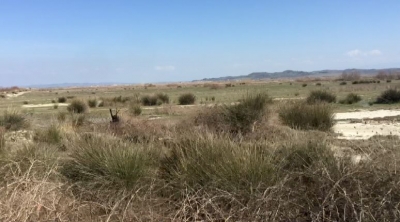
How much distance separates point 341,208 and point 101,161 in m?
4.33

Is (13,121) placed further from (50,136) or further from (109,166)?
(109,166)

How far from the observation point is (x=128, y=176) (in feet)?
25.4

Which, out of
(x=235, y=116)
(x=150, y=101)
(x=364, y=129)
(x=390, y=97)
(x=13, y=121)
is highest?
(x=235, y=116)

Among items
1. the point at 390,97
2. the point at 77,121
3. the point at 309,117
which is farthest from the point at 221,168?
the point at 390,97

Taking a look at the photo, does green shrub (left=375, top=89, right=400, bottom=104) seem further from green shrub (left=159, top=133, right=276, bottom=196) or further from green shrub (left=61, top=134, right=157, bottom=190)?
green shrub (left=61, top=134, right=157, bottom=190)

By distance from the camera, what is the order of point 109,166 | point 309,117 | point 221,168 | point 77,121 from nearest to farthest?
point 221,168
point 109,166
point 309,117
point 77,121

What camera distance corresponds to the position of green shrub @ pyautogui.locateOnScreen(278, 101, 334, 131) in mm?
18500

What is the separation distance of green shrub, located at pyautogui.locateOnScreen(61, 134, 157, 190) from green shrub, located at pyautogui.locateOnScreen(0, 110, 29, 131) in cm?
1515

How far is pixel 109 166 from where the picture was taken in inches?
310

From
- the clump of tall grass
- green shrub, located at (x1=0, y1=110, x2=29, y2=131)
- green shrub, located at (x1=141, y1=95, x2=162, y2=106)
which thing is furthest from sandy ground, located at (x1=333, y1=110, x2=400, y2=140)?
green shrub, located at (x1=141, y1=95, x2=162, y2=106)

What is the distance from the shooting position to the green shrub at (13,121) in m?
22.7

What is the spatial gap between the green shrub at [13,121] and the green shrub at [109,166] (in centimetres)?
1515

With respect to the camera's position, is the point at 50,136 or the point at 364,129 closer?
the point at 50,136

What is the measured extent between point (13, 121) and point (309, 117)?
1481 centimetres
